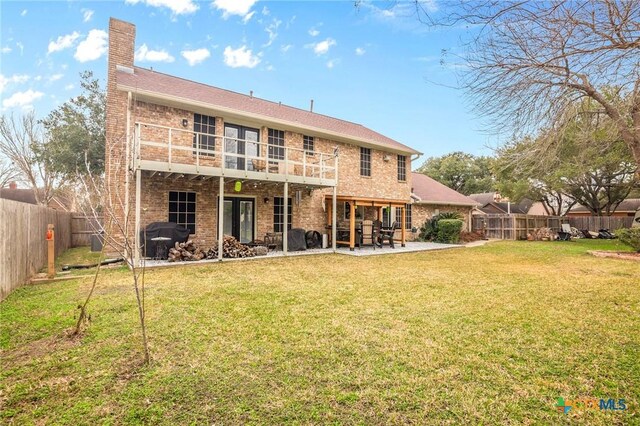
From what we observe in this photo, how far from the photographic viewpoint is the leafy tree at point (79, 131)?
59.6 feet

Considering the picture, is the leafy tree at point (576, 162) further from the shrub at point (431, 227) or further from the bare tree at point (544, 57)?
the shrub at point (431, 227)

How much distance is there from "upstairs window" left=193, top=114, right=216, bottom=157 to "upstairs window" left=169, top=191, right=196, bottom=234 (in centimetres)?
167

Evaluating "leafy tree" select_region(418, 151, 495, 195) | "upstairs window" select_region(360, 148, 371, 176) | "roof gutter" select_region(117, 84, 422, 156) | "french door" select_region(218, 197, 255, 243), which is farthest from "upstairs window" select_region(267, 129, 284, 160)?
"leafy tree" select_region(418, 151, 495, 195)

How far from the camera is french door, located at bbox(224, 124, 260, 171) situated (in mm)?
12172

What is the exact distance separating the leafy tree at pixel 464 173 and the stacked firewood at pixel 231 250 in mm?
30855

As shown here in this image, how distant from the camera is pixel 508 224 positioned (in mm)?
21312

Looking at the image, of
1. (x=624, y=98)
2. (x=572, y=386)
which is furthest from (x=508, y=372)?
(x=624, y=98)

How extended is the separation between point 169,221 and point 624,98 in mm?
11538

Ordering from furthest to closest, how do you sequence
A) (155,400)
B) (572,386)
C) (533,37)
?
1. (533,37)
2. (572,386)
3. (155,400)

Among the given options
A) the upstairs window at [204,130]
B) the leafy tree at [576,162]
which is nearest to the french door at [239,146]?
the upstairs window at [204,130]

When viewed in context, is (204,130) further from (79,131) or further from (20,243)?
(79,131)

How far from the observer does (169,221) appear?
10852 millimetres

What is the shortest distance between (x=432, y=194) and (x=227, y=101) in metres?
13.6

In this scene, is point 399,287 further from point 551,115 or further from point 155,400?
point 155,400
